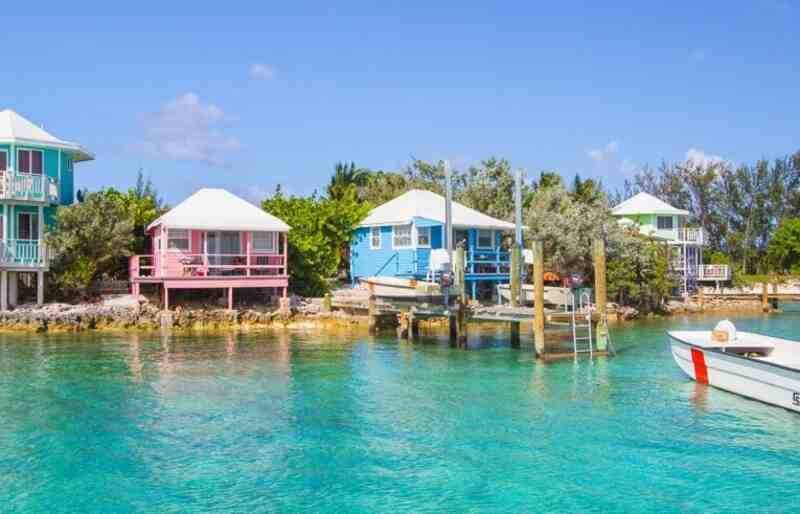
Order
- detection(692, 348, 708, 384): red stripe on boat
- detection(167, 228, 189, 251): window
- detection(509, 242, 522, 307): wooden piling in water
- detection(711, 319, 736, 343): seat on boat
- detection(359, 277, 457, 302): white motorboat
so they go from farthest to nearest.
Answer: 1. detection(167, 228, 189, 251): window
2. detection(359, 277, 457, 302): white motorboat
3. detection(509, 242, 522, 307): wooden piling in water
4. detection(711, 319, 736, 343): seat on boat
5. detection(692, 348, 708, 384): red stripe on boat

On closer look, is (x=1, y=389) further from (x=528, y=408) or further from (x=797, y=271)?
(x=797, y=271)

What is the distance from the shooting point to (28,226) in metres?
36.6

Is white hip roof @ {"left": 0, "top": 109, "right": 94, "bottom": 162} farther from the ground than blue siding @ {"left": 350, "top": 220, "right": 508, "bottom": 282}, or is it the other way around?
white hip roof @ {"left": 0, "top": 109, "right": 94, "bottom": 162}

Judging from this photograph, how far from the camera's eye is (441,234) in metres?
42.5

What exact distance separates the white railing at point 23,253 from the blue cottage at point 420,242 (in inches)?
644

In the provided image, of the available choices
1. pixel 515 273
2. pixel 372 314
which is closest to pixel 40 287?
pixel 372 314

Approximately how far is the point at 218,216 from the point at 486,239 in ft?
48.0

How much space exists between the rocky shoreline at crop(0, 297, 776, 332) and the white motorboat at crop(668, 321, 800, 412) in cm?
1762

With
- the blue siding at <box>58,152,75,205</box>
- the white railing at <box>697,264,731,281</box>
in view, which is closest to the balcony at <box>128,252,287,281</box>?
the blue siding at <box>58,152,75,205</box>

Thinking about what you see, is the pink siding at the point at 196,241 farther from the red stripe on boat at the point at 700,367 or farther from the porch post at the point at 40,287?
the red stripe on boat at the point at 700,367

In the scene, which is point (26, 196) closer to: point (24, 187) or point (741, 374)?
point (24, 187)

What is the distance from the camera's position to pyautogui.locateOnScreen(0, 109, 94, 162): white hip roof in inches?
1401

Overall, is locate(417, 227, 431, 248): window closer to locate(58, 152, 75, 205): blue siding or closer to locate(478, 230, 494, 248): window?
locate(478, 230, 494, 248): window

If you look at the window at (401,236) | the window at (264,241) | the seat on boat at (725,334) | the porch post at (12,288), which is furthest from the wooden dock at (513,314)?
the porch post at (12,288)
